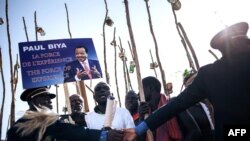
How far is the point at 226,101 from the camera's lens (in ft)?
8.19


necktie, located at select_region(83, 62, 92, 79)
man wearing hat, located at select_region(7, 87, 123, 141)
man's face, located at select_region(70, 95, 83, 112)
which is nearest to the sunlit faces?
man's face, located at select_region(70, 95, 83, 112)

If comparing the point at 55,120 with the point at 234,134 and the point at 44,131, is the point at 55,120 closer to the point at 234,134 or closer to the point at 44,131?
the point at 44,131

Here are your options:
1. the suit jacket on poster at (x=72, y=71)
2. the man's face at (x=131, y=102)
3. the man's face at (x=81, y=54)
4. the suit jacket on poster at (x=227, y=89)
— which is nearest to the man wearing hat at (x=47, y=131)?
the suit jacket on poster at (x=227, y=89)

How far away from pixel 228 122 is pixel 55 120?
5.76 ft

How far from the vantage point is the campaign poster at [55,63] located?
696cm

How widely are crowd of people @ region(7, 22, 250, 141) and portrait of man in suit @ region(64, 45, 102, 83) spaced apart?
268cm

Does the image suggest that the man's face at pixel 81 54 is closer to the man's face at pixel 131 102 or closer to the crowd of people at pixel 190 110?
the man's face at pixel 131 102

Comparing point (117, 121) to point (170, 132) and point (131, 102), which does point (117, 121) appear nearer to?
point (131, 102)

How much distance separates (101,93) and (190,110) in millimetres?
1729

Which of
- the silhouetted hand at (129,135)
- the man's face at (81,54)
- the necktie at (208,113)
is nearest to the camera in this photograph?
the silhouetted hand at (129,135)

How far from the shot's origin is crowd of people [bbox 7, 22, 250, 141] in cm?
249

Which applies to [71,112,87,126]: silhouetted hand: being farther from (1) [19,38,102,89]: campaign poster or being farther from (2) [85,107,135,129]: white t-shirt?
(1) [19,38,102,89]: campaign poster

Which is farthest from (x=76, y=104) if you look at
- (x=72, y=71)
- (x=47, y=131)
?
(x=47, y=131)

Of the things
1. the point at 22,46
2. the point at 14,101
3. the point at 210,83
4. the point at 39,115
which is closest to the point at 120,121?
the point at 39,115
